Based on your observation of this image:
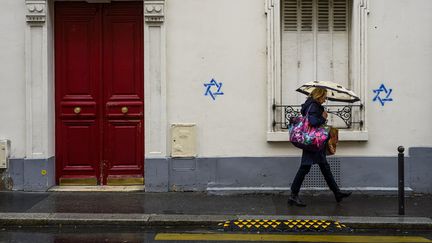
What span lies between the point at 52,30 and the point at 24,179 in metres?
2.59

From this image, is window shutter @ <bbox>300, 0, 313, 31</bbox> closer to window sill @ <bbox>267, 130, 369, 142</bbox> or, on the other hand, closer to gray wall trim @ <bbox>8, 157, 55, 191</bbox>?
window sill @ <bbox>267, 130, 369, 142</bbox>

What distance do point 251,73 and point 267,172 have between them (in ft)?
5.54

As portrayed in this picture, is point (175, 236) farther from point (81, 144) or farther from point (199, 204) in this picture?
point (81, 144)

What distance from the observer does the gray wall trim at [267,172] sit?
9.93 metres

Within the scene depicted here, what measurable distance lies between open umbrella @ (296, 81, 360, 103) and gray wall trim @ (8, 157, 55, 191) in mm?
4523

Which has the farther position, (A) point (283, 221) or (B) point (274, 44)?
(B) point (274, 44)

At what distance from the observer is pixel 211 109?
32.7ft

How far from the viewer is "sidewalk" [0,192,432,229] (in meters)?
8.07

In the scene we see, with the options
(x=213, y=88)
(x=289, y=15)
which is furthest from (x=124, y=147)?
(x=289, y=15)

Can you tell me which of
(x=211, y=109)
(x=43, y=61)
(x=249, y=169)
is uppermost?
(x=43, y=61)

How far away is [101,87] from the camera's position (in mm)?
10227

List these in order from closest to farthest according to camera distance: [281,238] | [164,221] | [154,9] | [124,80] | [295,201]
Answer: [281,238] < [164,221] < [295,201] < [154,9] < [124,80]

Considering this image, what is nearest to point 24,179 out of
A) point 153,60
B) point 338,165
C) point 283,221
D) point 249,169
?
point 153,60

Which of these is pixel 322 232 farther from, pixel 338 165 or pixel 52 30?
pixel 52 30
